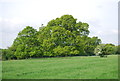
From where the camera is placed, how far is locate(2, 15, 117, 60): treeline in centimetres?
3859

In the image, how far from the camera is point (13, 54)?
40281 mm

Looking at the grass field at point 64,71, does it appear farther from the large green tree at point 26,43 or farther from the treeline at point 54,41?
the large green tree at point 26,43

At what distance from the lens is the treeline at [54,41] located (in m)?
38.6

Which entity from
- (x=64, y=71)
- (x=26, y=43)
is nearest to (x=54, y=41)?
(x=26, y=43)

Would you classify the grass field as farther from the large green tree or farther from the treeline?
the large green tree

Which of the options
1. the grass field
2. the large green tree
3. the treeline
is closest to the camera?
the grass field

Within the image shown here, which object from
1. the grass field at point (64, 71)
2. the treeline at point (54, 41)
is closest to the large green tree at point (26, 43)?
the treeline at point (54, 41)

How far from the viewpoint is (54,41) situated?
40750 millimetres

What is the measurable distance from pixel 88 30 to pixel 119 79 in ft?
126

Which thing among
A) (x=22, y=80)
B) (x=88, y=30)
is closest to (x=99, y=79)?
(x=22, y=80)

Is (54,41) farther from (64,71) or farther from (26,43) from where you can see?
(64,71)

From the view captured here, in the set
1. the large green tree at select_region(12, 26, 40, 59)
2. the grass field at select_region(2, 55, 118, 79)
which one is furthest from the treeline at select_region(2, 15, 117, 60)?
the grass field at select_region(2, 55, 118, 79)

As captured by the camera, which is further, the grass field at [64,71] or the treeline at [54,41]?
the treeline at [54,41]

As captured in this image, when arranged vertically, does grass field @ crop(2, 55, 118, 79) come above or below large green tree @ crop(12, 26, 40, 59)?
below
